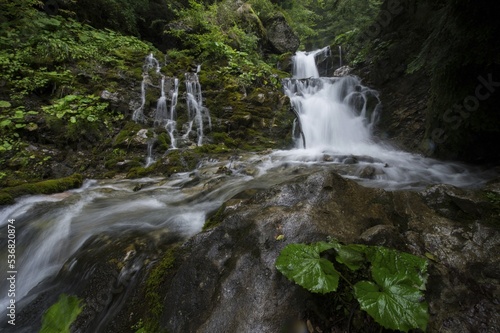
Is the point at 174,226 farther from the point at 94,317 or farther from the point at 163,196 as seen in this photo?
the point at 163,196

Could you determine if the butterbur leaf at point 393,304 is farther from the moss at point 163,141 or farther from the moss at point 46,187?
the moss at point 163,141

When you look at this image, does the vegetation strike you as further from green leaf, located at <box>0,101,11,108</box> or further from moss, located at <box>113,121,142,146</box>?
green leaf, located at <box>0,101,11,108</box>

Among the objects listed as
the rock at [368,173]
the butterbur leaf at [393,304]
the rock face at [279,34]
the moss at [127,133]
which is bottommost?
the rock at [368,173]

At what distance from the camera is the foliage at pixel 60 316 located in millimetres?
1532

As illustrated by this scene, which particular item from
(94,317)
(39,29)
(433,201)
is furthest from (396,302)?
(39,29)

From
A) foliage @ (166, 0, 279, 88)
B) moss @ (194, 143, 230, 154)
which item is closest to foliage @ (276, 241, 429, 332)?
moss @ (194, 143, 230, 154)

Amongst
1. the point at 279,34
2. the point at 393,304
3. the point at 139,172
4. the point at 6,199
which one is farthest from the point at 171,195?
the point at 279,34

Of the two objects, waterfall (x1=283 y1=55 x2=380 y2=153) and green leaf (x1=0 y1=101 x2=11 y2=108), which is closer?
green leaf (x1=0 y1=101 x2=11 y2=108)

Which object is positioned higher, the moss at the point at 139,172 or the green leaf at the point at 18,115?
the green leaf at the point at 18,115

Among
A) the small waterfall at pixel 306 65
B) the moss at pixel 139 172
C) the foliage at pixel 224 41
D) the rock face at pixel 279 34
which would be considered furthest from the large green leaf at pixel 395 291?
the rock face at pixel 279 34

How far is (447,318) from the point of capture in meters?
1.38

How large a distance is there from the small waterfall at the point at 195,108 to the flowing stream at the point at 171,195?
35 millimetres

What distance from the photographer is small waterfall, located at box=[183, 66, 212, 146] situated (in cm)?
795

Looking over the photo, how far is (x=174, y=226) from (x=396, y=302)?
2.35 metres
